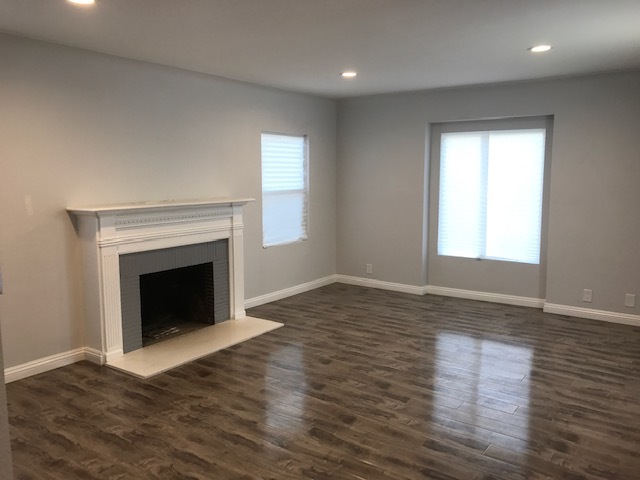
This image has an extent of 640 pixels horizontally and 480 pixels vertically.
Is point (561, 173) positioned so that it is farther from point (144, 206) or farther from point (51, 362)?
point (51, 362)

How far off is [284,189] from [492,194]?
232cm

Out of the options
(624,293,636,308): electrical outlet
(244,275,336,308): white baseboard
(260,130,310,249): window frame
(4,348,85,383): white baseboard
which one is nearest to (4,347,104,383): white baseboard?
(4,348,85,383): white baseboard

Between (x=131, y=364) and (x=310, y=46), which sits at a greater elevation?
(x=310, y=46)

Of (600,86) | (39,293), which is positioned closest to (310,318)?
(39,293)

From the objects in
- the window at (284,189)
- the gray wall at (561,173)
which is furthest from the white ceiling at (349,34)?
the window at (284,189)

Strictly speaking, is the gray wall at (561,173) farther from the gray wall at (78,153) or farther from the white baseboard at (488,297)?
the gray wall at (78,153)

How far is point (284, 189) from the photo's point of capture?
5922 mm

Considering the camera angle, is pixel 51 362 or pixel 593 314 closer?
pixel 51 362

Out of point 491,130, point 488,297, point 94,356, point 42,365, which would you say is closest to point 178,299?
point 94,356

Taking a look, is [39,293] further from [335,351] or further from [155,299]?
[335,351]

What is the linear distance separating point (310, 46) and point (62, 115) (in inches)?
74.1

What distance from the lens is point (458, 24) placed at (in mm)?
3166

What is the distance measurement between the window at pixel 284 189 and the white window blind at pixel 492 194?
165 centimetres

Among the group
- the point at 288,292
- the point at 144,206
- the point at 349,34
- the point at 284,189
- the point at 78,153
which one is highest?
the point at 349,34
